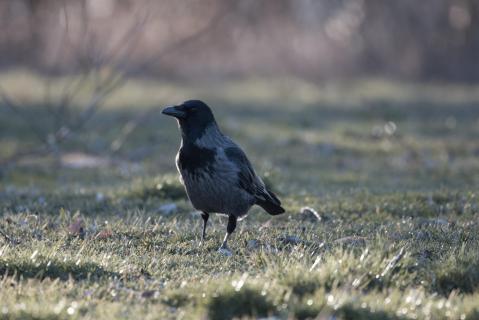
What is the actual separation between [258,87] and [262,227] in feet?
50.3

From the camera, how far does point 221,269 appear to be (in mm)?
5988

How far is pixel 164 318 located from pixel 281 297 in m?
0.74

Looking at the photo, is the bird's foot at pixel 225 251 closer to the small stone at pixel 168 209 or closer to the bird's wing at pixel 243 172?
the bird's wing at pixel 243 172

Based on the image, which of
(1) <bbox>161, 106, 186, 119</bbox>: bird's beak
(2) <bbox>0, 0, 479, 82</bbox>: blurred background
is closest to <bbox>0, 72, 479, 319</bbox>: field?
(1) <bbox>161, 106, 186, 119</bbox>: bird's beak

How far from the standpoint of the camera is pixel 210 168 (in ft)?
23.4

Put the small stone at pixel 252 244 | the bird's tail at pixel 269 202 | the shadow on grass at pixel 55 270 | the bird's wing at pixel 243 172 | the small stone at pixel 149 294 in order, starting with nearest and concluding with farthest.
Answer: the small stone at pixel 149 294
the shadow on grass at pixel 55 270
the small stone at pixel 252 244
the bird's wing at pixel 243 172
the bird's tail at pixel 269 202

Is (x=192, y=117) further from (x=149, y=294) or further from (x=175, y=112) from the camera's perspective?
(x=149, y=294)

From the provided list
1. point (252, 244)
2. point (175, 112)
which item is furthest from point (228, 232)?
point (175, 112)

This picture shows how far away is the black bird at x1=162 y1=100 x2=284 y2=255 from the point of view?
7117mm

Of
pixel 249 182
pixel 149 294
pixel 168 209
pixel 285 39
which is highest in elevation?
pixel 285 39

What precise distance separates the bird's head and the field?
0.91 m

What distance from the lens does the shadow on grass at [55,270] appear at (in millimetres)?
5570

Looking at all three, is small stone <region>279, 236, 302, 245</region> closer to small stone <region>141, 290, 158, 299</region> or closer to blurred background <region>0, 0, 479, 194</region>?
small stone <region>141, 290, 158, 299</region>

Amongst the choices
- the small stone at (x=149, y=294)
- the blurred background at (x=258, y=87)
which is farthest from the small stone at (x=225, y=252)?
the blurred background at (x=258, y=87)
